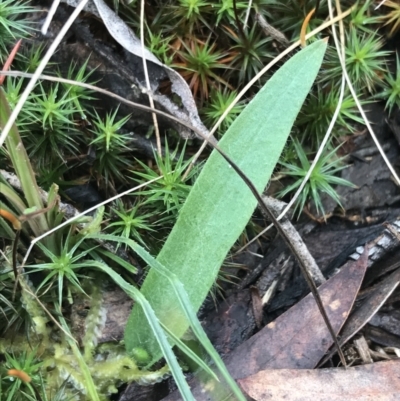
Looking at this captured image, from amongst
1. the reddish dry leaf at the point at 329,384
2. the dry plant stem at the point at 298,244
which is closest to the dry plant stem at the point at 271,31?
the dry plant stem at the point at 298,244

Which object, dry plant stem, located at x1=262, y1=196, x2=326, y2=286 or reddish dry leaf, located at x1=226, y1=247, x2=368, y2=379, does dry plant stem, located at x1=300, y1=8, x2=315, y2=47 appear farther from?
reddish dry leaf, located at x1=226, y1=247, x2=368, y2=379

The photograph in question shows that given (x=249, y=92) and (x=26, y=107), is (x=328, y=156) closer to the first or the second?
(x=249, y=92)

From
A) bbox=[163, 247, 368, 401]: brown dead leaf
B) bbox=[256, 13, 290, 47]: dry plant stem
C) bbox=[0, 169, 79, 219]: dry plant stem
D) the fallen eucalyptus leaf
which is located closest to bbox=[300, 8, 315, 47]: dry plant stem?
bbox=[256, 13, 290, 47]: dry plant stem

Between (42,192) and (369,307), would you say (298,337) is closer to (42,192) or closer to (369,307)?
(369,307)

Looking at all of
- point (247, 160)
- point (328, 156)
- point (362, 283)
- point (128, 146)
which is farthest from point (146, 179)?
point (362, 283)

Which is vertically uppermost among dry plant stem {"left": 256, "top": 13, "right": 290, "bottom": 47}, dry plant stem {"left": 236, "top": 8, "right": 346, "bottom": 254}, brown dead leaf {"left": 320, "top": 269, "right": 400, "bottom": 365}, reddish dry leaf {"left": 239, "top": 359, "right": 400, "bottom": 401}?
dry plant stem {"left": 256, "top": 13, "right": 290, "bottom": 47}

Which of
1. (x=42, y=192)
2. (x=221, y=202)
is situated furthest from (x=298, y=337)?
(x=42, y=192)

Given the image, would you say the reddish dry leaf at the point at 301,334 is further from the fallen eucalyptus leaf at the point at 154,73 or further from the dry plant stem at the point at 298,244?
the fallen eucalyptus leaf at the point at 154,73
